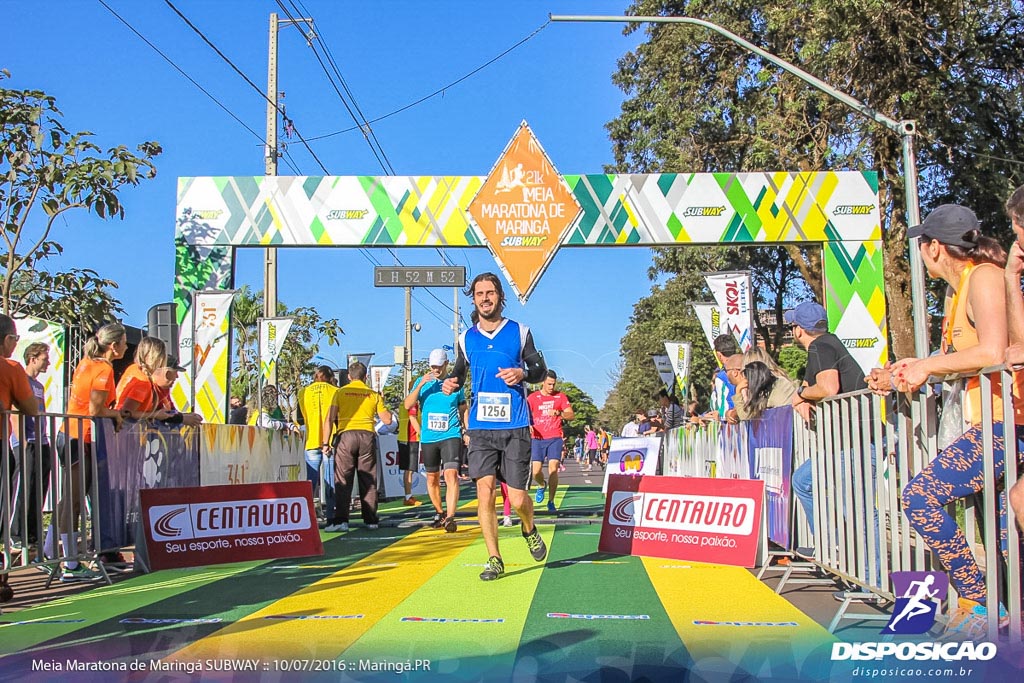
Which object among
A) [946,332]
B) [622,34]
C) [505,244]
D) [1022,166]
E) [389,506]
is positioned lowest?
[389,506]

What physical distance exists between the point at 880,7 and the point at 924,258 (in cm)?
1234

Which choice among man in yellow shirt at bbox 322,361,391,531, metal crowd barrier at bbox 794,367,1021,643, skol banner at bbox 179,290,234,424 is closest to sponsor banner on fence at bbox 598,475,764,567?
metal crowd barrier at bbox 794,367,1021,643

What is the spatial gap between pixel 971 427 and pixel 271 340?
54.1ft

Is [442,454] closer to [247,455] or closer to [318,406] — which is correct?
[318,406]

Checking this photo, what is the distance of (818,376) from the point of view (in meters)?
6.37

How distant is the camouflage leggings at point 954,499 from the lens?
13.7 ft

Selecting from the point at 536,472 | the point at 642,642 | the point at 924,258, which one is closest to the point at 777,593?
the point at 642,642

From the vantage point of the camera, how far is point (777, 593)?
6.14 metres

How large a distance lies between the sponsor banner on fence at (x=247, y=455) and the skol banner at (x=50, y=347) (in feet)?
7.77

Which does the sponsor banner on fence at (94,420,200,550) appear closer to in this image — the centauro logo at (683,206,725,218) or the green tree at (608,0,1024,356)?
the centauro logo at (683,206,725,218)

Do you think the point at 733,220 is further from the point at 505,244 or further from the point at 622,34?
the point at 622,34

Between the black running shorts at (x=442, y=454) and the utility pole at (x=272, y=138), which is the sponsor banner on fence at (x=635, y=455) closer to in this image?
the black running shorts at (x=442, y=454)

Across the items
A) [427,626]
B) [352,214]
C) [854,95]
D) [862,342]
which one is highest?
[854,95]

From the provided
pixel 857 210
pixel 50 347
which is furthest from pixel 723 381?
pixel 50 347
